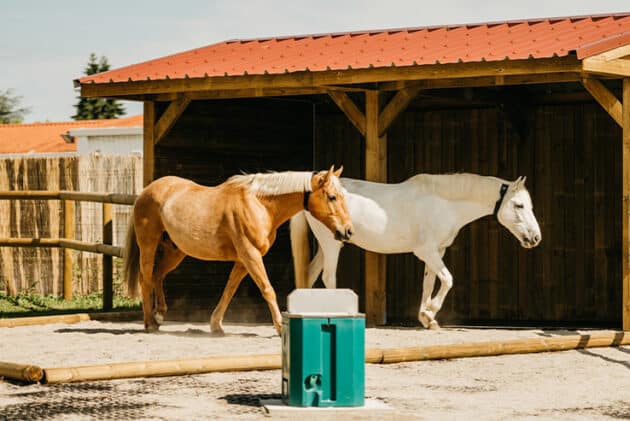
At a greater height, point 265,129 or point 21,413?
point 265,129

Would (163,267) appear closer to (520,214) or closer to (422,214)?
(422,214)

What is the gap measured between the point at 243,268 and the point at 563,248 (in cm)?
466

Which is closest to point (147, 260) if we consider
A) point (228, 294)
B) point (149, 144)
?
point (228, 294)

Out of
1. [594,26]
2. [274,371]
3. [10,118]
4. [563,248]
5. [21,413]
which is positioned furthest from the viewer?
[10,118]

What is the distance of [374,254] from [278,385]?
460 cm

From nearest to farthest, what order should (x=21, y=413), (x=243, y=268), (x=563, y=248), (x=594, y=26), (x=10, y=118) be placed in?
(x=21, y=413)
(x=243, y=268)
(x=594, y=26)
(x=563, y=248)
(x=10, y=118)

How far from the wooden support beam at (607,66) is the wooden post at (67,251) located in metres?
6.68

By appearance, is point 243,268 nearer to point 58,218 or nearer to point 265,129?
point 265,129

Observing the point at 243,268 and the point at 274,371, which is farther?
the point at 243,268

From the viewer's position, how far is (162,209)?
11.9 m

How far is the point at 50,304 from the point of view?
15.6 meters

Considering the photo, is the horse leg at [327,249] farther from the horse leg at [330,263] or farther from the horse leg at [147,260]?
the horse leg at [147,260]

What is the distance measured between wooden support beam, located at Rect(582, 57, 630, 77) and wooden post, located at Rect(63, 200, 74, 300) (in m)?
6.68

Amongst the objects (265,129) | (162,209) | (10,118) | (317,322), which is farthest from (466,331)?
(10,118)
